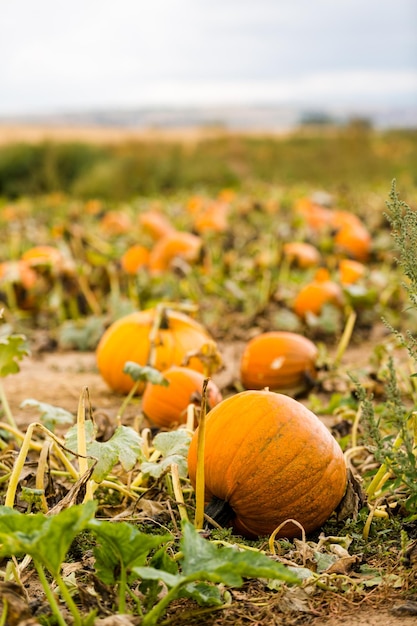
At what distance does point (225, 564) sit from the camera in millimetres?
1525

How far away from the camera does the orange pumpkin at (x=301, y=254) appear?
6.17 meters

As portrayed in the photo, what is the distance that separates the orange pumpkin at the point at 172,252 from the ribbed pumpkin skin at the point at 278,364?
2313mm

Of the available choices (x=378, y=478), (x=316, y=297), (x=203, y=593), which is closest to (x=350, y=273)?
(x=316, y=297)

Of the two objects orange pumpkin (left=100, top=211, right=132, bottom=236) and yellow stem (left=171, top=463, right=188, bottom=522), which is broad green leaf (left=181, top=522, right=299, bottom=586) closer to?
yellow stem (left=171, top=463, right=188, bottom=522)

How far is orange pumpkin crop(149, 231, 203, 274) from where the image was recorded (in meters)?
6.05

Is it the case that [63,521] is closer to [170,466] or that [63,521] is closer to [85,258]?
[170,466]

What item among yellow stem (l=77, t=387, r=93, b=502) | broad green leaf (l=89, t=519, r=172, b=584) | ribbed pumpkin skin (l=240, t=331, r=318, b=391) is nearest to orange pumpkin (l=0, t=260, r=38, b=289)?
ribbed pumpkin skin (l=240, t=331, r=318, b=391)

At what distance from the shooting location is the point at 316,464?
84.6 inches

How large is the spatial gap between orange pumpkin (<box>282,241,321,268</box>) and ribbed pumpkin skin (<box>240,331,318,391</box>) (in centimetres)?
246

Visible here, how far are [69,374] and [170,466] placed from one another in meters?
2.10

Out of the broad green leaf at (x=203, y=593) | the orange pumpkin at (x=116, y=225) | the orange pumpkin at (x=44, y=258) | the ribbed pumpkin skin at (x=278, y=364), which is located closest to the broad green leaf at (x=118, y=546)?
the broad green leaf at (x=203, y=593)

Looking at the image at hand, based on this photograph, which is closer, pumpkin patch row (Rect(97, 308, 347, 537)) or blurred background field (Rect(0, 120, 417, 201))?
pumpkin patch row (Rect(97, 308, 347, 537))

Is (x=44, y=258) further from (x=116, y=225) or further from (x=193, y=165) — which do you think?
(x=193, y=165)

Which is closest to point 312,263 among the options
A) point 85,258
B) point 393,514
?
point 85,258
